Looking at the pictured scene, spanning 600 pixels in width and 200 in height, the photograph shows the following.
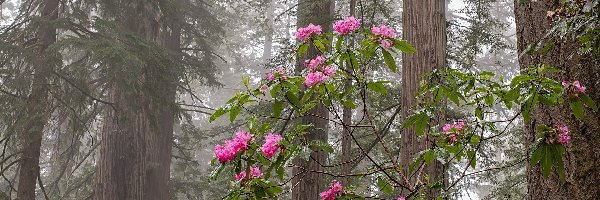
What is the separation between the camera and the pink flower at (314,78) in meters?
2.84

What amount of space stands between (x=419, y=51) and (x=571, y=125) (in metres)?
2.65

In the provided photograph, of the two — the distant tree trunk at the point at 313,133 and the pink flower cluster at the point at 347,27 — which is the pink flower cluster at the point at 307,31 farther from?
the distant tree trunk at the point at 313,133

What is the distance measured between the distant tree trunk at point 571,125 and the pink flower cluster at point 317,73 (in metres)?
0.98

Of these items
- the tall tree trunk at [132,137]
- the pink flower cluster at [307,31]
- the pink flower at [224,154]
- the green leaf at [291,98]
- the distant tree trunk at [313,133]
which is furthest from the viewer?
the tall tree trunk at [132,137]

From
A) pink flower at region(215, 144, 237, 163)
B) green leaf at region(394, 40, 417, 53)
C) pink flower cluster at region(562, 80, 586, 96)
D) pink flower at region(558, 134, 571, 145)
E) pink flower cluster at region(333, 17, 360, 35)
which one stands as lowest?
pink flower at region(215, 144, 237, 163)

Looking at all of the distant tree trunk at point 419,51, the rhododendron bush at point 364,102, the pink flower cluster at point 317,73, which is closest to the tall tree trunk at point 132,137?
the distant tree trunk at point 419,51

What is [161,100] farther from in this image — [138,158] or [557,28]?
[557,28]

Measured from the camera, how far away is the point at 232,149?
2584mm

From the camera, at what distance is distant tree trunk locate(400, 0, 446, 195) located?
4.92 meters

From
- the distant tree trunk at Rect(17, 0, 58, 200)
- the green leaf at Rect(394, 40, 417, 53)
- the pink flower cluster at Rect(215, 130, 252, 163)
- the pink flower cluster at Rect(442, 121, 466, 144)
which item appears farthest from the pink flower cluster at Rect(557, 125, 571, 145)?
the distant tree trunk at Rect(17, 0, 58, 200)

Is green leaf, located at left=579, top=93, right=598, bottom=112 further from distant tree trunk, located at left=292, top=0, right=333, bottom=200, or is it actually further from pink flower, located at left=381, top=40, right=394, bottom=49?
distant tree trunk, located at left=292, top=0, right=333, bottom=200

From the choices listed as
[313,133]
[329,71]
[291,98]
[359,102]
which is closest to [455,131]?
[329,71]

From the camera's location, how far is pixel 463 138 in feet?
9.37

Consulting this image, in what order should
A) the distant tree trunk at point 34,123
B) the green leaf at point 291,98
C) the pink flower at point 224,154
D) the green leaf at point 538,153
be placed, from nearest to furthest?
the green leaf at point 538,153 < the pink flower at point 224,154 < the green leaf at point 291,98 < the distant tree trunk at point 34,123
